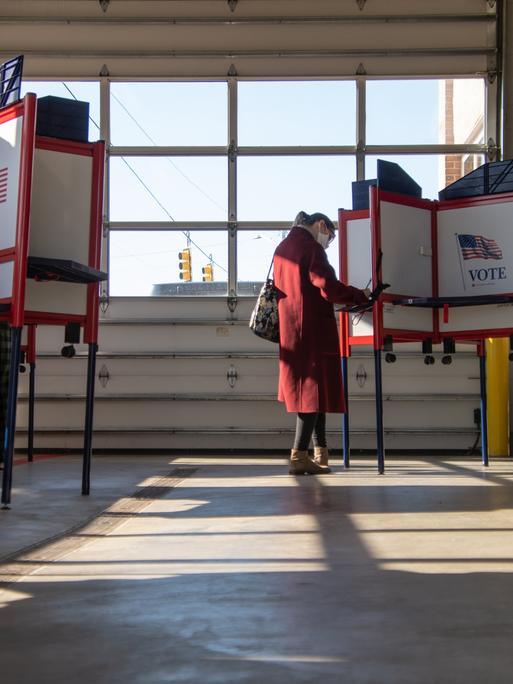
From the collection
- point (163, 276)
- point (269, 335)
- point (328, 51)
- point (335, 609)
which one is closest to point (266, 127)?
point (328, 51)

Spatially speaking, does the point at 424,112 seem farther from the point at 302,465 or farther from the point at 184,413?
the point at 302,465

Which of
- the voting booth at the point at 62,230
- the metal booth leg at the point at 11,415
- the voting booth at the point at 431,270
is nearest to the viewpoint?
the metal booth leg at the point at 11,415

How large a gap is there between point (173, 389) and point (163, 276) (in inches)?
44.4

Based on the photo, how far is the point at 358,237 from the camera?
7289 mm

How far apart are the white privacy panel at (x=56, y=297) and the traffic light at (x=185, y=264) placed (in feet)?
11.9

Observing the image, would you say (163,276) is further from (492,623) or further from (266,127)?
(492,623)

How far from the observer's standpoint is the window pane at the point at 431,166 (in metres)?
9.54

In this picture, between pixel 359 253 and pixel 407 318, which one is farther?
pixel 359 253

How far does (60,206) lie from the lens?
5.55 m

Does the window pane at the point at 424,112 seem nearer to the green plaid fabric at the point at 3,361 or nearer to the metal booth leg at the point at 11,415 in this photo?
the green plaid fabric at the point at 3,361

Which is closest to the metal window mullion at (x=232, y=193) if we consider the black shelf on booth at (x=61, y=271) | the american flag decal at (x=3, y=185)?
the black shelf on booth at (x=61, y=271)

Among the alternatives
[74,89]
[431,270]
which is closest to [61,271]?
[431,270]

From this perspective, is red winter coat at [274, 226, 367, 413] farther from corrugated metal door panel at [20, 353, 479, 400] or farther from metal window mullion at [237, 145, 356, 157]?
metal window mullion at [237, 145, 356, 157]

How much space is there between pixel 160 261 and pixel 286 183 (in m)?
1.47
